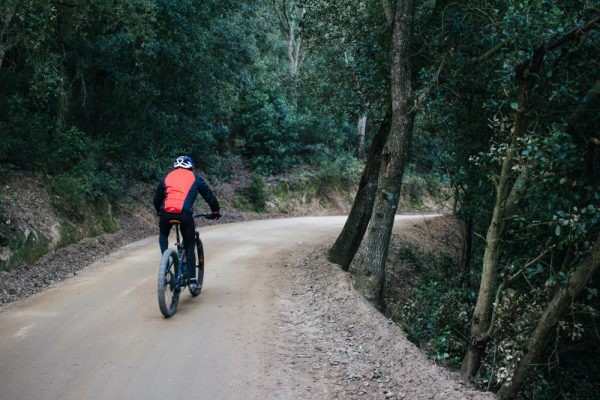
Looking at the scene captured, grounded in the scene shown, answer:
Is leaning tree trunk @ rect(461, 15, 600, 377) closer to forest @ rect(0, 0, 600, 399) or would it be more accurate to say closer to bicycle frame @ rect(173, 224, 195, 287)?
forest @ rect(0, 0, 600, 399)

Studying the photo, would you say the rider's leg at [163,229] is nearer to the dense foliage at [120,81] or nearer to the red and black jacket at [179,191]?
the red and black jacket at [179,191]

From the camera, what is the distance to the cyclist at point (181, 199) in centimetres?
825

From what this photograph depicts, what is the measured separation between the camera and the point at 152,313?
809 cm

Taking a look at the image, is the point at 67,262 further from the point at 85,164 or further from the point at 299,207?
the point at 299,207

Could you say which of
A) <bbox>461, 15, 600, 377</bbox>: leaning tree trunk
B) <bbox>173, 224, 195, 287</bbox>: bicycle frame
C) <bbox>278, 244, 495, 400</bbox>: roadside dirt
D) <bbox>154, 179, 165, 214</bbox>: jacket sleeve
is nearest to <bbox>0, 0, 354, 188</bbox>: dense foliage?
<bbox>154, 179, 165, 214</bbox>: jacket sleeve

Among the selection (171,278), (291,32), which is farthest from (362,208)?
(291,32)

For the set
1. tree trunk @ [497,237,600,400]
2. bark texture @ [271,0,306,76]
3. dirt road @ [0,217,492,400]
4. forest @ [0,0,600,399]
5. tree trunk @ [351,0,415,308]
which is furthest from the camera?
bark texture @ [271,0,306,76]

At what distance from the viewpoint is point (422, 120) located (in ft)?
54.3

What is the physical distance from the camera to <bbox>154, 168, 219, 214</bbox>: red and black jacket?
27.0 feet

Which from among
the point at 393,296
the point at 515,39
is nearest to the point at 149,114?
the point at 393,296

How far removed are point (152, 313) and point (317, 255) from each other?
635cm

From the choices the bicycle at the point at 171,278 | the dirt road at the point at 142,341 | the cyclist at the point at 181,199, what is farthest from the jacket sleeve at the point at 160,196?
the dirt road at the point at 142,341

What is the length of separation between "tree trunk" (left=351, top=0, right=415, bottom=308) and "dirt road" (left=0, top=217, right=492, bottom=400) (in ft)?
5.96

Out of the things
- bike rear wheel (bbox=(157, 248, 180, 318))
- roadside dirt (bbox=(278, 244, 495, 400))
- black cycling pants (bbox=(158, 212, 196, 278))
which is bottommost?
roadside dirt (bbox=(278, 244, 495, 400))
